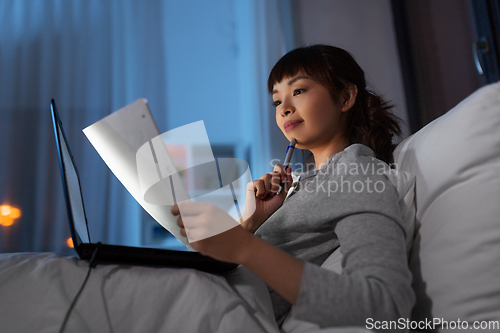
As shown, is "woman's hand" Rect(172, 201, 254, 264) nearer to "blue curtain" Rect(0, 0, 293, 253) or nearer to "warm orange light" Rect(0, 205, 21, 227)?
"blue curtain" Rect(0, 0, 293, 253)

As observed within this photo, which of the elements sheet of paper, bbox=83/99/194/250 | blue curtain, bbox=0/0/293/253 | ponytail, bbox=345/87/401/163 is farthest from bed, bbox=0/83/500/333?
blue curtain, bbox=0/0/293/253

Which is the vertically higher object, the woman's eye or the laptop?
the woman's eye

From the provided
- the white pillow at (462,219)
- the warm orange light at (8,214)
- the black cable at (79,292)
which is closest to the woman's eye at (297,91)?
the white pillow at (462,219)

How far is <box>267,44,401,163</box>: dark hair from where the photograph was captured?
2.83ft

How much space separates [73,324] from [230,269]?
0.86 ft

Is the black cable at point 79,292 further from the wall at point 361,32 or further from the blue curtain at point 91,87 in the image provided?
the wall at point 361,32

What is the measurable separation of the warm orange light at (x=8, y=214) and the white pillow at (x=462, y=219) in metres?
1.64

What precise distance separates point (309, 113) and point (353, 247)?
467 mm

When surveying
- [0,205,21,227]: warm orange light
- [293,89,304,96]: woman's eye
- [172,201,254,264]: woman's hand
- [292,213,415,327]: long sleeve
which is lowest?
Result: [0,205,21,227]: warm orange light

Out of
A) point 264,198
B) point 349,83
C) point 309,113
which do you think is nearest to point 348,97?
point 349,83

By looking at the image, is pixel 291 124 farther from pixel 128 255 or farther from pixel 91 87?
pixel 91 87

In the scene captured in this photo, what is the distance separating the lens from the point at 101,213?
1572 millimetres

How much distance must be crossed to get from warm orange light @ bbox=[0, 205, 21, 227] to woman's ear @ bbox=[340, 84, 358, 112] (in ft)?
4.91

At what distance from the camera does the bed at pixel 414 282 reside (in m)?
0.47
